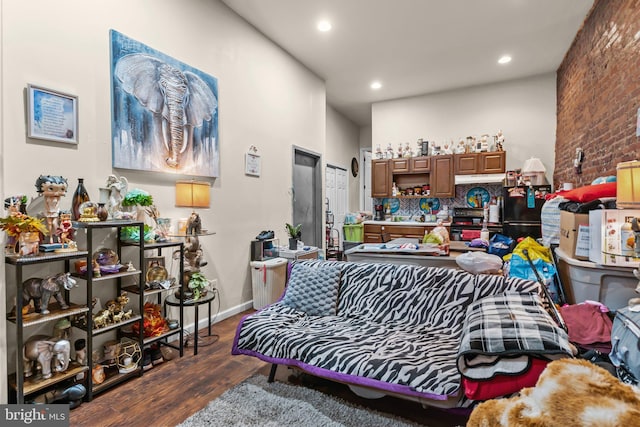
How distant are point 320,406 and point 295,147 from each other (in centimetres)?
356

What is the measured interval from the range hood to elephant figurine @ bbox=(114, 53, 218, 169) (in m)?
4.25

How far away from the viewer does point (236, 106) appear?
3.64 m

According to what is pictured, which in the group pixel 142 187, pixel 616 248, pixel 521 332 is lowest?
pixel 521 332

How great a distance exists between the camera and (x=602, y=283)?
203 centimetres

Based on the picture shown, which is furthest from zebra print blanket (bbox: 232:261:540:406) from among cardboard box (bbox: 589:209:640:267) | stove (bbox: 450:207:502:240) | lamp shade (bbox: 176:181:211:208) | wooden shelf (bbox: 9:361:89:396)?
stove (bbox: 450:207:502:240)

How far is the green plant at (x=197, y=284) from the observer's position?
274 cm

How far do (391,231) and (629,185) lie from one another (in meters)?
4.33

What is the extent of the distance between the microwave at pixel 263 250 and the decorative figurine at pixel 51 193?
83.1 inches

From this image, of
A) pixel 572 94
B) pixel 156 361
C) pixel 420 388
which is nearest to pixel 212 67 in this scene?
pixel 156 361

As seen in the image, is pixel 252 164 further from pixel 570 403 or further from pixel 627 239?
pixel 570 403

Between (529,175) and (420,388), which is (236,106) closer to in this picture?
(420,388)

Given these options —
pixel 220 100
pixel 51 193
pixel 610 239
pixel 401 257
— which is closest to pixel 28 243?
pixel 51 193

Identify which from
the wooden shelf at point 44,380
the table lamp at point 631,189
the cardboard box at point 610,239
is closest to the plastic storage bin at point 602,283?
the cardboard box at point 610,239

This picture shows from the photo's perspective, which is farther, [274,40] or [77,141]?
[274,40]
